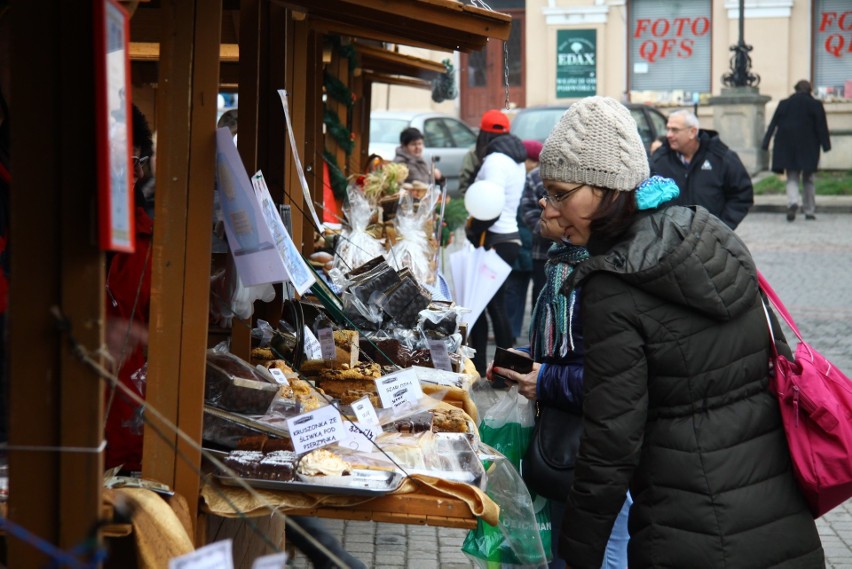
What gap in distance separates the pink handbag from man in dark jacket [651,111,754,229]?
5.52 meters

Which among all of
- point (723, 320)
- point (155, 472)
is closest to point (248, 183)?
point (155, 472)

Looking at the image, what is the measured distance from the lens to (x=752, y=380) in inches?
108

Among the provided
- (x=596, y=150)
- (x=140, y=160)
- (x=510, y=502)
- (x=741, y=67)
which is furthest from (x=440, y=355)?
(x=741, y=67)

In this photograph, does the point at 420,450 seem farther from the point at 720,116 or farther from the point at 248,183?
the point at 720,116

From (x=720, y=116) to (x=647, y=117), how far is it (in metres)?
6.10

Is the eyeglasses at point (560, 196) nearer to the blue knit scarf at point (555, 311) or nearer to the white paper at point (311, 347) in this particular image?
the blue knit scarf at point (555, 311)

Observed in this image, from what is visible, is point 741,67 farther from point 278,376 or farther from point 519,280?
point 278,376

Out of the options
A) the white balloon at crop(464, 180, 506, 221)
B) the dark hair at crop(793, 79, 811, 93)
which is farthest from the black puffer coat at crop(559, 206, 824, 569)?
the dark hair at crop(793, 79, 811, 93)

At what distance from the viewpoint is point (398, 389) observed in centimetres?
354

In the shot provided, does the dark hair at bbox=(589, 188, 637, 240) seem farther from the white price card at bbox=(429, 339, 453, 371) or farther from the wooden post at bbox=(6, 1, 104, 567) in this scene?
the white price card at bbox=(429, 339, 453, 371)

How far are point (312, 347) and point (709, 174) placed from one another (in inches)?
→ 196

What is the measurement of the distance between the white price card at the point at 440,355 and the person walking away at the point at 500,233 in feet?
11.8

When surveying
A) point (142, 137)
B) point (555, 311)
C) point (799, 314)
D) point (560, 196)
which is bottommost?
point (799, 314)

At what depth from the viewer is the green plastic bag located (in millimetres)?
3516
